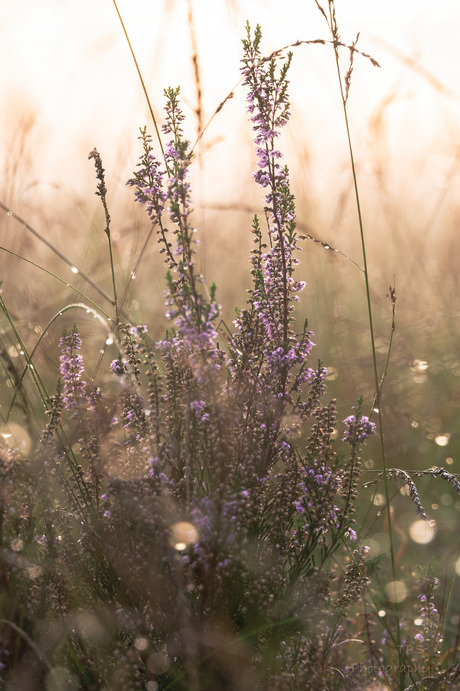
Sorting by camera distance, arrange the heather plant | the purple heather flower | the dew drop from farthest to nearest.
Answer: the dew drop → the purple heather flower → the heather plant

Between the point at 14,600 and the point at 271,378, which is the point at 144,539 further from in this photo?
the point at 271,378

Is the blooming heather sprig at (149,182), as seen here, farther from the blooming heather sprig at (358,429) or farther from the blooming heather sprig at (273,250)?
the blooming heather sprig at (358,429)

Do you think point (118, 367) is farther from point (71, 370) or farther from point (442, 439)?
point (442, 439)

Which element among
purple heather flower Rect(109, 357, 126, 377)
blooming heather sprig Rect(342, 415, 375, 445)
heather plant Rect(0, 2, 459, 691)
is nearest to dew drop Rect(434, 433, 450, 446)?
heather plant Rect(0, 2, 459, 691)

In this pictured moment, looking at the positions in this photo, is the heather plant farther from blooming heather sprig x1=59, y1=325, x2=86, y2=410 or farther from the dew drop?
the dew drop

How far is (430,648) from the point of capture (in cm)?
240

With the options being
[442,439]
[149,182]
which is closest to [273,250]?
[149,182]

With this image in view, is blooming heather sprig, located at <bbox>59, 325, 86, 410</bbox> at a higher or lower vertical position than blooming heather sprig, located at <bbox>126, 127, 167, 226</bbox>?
lower

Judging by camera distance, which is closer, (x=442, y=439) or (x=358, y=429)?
(x=358, y=429)

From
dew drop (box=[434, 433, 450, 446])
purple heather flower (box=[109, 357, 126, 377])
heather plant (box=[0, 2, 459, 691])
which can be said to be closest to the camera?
heather plant (box=[0, 2, 459, 691])

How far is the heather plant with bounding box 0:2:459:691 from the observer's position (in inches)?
72.9

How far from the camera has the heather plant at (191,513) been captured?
1.85m

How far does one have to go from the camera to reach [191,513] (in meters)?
1.85

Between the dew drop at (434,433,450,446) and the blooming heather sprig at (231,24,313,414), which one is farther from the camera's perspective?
the dew drop at (434,433,450,446)
